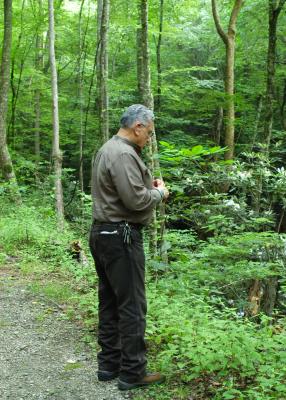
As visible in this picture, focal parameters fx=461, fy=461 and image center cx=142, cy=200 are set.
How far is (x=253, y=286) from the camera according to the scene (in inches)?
253

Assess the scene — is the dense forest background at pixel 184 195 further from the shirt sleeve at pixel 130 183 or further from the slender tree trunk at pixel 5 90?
the shirt sleeve at pixel 130 183

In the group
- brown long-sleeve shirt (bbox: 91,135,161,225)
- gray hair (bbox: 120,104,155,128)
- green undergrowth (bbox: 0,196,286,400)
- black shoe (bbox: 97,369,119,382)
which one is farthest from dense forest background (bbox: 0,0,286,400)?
gray hair (bbox: 120,104,155,128)

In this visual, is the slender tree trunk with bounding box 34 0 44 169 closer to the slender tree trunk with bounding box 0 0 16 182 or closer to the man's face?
the slender tree trunk with bounding box 0 0 16 182

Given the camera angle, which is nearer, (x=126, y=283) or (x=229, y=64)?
(x=126, y=283)

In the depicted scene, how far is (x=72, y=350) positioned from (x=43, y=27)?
17.2 meters

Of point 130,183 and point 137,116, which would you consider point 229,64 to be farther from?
point 130,183

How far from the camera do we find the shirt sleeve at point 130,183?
3381 mm

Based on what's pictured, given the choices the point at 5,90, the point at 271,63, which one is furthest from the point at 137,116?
the point at 5,90

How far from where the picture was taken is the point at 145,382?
367cm

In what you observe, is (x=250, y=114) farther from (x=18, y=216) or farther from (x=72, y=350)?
(x=72, y=350)

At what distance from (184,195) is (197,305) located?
8.58ft

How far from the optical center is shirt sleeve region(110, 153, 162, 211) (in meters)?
3.38

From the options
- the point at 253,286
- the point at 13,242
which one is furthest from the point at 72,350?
the point at 13,242

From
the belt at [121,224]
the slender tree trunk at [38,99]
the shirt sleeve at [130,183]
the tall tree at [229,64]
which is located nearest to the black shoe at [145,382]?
the belt at [121,224]
